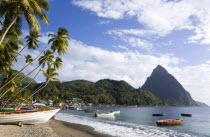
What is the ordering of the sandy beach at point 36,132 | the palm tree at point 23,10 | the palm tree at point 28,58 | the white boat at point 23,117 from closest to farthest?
the palm tree at point 23,10
the sandy beach at point 36,132
the white boat at point 23,117
the palm tree at point 28,58

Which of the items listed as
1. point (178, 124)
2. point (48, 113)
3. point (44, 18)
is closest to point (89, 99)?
point (178, 124)

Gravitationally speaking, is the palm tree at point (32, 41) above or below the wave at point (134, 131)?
above

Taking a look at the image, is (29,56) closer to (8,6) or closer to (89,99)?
(8,6)

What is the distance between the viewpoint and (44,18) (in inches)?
501

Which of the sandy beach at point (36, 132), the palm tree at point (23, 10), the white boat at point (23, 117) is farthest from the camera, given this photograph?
the white boat at point (23, 117)

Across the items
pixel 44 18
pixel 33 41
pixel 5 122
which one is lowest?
pixel 5 122

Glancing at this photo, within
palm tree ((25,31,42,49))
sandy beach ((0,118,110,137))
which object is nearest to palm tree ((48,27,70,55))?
palm tree ((25,31,42,49))

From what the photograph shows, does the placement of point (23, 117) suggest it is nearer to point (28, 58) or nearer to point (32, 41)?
point (32, 41)

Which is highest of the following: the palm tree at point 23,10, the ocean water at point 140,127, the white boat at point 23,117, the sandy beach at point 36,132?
the palm tree at point 23,10

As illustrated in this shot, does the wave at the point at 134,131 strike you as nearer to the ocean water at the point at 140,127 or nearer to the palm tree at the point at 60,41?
the ocean water at the point at 140,127

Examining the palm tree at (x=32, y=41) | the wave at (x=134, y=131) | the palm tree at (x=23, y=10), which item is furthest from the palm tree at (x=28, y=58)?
the palm tree at (x=23, y=10)

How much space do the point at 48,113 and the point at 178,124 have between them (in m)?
28.3

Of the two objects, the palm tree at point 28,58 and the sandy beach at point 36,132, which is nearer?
the sandy beach at point 36,132

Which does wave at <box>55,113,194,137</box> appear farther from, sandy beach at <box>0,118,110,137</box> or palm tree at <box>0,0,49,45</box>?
palm tree at <box>0,0,49,45</box>
